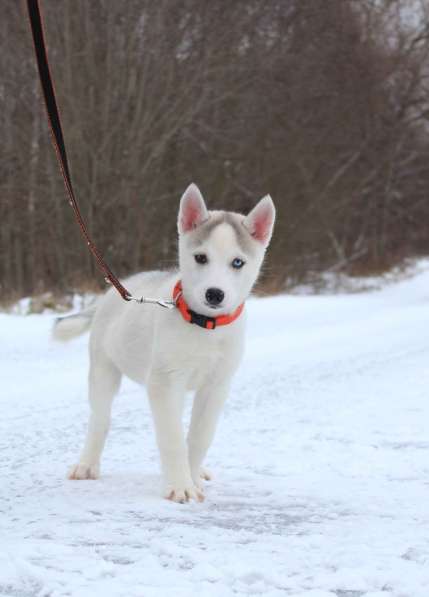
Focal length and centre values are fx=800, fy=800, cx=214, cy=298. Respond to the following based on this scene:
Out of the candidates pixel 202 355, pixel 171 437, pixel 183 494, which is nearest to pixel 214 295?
pixel 202 355

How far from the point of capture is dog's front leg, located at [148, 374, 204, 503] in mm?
3750

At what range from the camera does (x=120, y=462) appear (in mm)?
4629

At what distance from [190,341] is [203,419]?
1.62ft

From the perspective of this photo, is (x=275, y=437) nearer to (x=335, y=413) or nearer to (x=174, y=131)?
(x=335, y=413)

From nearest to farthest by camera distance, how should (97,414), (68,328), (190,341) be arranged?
(190,341) → (97,414) → (68,328)

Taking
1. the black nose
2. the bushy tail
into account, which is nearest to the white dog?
the black nose

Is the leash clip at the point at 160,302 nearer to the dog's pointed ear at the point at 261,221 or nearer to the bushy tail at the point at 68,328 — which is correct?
the dog's pointed ear at the point at 261,221

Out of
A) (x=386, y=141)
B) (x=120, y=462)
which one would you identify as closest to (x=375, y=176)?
(x=386, y=141)

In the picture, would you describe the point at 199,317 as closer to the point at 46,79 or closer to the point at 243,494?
the point at 243,494

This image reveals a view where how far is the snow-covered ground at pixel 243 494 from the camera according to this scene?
2.63 metres

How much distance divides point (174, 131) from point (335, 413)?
13.4 m

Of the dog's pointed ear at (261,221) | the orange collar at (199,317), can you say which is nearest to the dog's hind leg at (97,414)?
the orange collar at (199,317)

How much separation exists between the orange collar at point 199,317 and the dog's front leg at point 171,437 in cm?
29

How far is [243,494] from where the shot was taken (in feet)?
13.0
